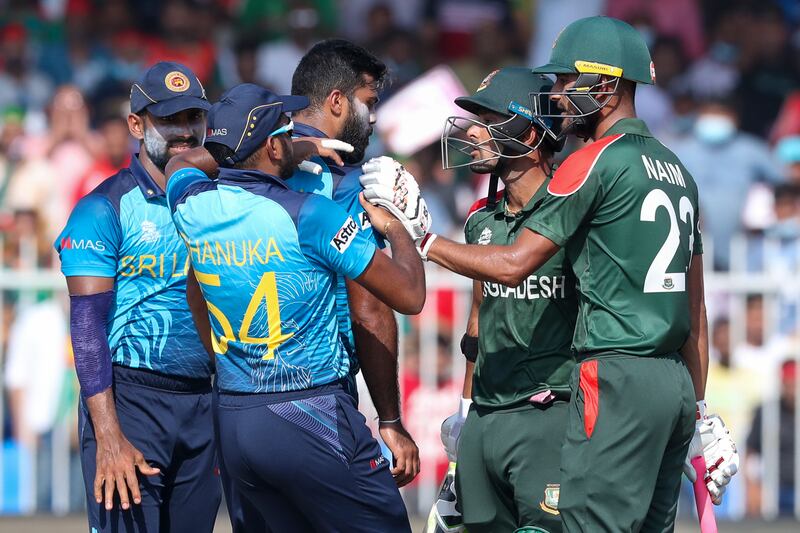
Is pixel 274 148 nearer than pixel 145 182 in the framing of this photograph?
Yes

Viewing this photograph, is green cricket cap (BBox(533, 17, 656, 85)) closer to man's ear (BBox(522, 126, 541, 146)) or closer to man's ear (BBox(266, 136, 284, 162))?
man's ear (BBox(522, 126, 541, 146))

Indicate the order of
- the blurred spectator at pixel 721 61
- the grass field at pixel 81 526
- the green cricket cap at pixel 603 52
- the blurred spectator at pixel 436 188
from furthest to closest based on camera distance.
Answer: the blurred spectator at pixel 721 61 → the blurred spectator at pixel 436 188 → the grass field at pixel 81 526 → the green cricket cap at pixel 603 52

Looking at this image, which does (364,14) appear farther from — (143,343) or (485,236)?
(143,343)

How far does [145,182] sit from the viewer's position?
4773 millimetres

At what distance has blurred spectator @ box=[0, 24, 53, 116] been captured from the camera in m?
10.3

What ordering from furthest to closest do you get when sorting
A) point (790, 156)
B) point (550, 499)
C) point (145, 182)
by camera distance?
1. point (790, 156)
2. point (145, 182)
3. point (550, 499)

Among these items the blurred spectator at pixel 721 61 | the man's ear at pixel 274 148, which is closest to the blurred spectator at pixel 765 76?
the blurred spectator at pixel 721 61

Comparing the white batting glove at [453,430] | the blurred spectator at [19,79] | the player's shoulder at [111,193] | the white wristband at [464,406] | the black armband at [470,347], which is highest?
the blurred spectator at [19,79]

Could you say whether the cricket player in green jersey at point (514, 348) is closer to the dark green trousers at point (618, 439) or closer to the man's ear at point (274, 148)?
the dark green trousers at point (618, 439)

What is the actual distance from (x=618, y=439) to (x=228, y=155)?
5.29ft

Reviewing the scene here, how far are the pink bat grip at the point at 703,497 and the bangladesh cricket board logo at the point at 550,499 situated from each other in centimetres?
53

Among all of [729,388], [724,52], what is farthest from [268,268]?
[724,52]

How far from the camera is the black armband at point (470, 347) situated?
4.92 meters

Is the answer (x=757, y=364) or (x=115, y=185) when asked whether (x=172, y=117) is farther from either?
(x=757, y=364)
